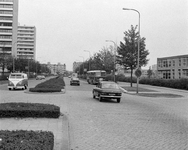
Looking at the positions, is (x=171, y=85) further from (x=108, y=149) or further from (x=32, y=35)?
(x=32, y=35)

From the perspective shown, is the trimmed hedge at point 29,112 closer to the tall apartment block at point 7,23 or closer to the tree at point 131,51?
the tree at point 131,51

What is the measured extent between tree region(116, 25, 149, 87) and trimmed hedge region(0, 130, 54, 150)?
2994cm

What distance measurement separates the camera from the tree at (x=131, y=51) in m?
34.4

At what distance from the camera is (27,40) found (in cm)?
13362

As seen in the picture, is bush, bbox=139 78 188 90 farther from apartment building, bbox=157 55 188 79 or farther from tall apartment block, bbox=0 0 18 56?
tall apartment block, bbox=0 0 18 56

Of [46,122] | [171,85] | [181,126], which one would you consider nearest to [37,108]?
[46,122]

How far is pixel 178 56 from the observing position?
6400 centimetres

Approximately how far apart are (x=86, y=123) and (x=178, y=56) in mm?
60191

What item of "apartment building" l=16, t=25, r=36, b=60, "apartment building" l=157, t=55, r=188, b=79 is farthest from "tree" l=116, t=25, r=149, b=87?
"apartment building" l=16, t=25, r=36, b=60

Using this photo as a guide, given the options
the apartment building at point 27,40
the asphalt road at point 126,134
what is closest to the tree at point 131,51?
the asphalt road at point 126,134

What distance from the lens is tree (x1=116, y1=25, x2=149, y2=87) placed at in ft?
113

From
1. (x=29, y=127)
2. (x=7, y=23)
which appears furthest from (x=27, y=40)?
(x=29, y=127)

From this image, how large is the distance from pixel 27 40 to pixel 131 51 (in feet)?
360

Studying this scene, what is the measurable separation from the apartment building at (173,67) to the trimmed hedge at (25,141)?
5816 centimetres
